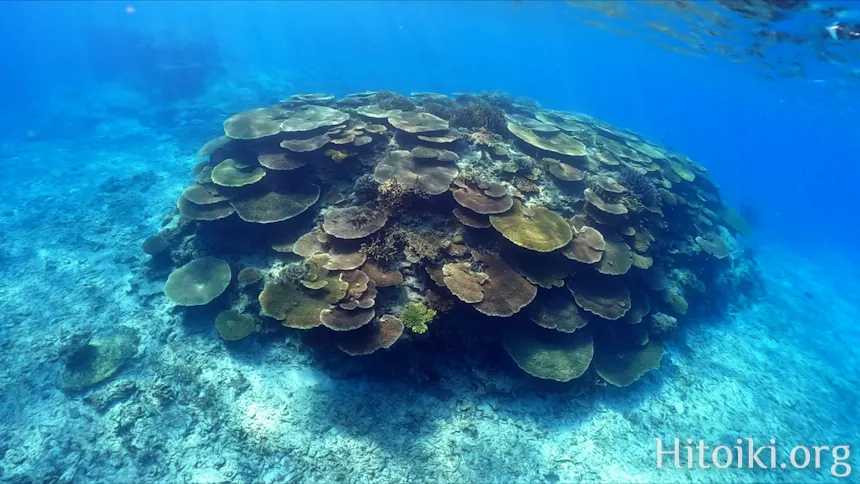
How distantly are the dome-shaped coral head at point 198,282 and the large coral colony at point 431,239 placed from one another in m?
0.04

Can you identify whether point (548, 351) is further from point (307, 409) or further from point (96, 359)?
point (96, 359)

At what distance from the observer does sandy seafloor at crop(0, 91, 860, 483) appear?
760 centimetres

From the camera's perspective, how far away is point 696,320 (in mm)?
14227

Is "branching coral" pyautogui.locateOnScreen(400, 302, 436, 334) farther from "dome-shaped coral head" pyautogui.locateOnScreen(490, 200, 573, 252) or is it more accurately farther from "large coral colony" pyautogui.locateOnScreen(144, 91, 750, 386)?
"dome-shaped coral head" pyautogui.locateOnScreen(490, 200, 573, 252)

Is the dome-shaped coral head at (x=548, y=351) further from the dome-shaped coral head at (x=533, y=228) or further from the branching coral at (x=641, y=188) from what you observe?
the branching coral at (x=641, y=188)

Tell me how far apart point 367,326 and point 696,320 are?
42.7ft

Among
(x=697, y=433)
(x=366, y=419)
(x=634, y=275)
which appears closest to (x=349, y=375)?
(x=366, y=419)

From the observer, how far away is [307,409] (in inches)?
317

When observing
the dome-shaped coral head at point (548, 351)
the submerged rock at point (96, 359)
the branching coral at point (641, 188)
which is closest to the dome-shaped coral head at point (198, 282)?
the submerged rock at point (96, 359)

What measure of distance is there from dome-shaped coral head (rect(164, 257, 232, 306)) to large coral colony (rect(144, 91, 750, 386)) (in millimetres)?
37

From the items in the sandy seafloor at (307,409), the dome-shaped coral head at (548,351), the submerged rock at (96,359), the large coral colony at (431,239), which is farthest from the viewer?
the submerged rock at (96,359)

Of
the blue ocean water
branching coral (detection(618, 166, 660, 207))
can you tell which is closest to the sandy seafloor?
the blue ocean water

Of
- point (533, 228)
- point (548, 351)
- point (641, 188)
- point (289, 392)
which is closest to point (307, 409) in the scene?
point (289, 392)

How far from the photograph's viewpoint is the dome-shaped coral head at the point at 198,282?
373 inches
